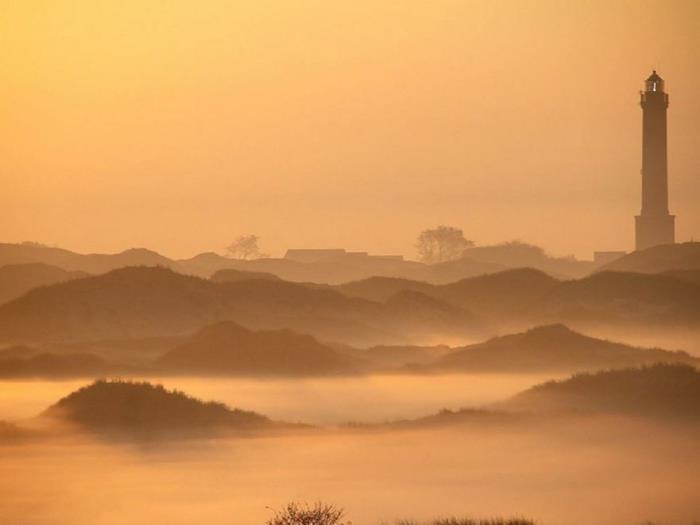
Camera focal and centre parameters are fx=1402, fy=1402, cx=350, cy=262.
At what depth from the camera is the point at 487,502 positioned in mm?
56469

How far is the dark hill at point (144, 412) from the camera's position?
2906 inches

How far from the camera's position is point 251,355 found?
117 metres

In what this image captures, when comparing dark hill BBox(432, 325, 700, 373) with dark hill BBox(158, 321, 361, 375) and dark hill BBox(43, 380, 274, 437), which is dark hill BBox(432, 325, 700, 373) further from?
dark hill BBox(43, 380, 274, 437)

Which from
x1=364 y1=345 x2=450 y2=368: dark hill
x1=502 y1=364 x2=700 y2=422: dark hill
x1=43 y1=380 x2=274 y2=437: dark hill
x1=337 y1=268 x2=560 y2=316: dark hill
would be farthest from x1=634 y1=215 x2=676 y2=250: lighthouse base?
x1=43 y1=380 x2=274 y2=437: dark hill

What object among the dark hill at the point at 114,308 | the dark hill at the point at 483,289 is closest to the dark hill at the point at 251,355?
the dark hill at the point at 114,308

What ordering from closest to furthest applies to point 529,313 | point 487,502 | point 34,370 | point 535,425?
point 487,502
point 535,425
point 34,370
point 529,313

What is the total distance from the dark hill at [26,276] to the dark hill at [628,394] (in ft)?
335

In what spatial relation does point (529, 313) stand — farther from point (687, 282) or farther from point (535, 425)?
point (535, 425)

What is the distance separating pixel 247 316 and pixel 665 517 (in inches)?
3719

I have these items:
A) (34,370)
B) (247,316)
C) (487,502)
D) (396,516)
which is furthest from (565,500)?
(247,316)

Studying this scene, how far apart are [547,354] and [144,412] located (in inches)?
2040

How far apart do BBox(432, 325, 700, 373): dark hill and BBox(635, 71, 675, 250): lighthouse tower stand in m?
35.3

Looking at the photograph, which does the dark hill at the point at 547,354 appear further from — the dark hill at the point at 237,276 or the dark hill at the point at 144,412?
the dark hill at the point at 144,412

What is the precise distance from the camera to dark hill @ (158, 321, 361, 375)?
11538cm
